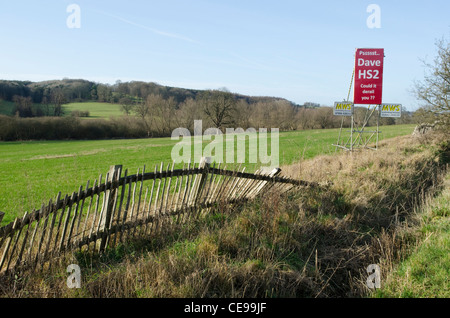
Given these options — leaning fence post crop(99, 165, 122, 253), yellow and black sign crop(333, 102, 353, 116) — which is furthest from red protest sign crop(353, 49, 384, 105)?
leaning fence post crop(99, 165, 122, 253)

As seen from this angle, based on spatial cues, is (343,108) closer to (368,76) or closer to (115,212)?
(368,76)

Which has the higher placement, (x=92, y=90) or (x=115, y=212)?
(x=92, y=90)

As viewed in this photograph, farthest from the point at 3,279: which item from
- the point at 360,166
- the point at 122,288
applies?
the point at 360,166

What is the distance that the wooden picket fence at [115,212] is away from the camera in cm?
399

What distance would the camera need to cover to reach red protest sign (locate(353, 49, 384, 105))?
15.9m

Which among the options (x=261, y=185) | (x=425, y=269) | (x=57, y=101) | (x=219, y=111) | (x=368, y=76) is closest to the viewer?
(x=425, y=269)

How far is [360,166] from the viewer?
10703 millimetres

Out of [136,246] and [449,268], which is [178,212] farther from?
[449,268]

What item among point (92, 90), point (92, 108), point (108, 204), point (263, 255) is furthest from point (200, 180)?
point (92, 90)

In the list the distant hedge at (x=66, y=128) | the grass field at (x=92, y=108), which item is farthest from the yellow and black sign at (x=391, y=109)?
the grass field at (x=92, y=108)

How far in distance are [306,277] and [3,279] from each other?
3.76 metres

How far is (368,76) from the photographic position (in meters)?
Result: 16.1

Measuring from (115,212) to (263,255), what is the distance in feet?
7.90

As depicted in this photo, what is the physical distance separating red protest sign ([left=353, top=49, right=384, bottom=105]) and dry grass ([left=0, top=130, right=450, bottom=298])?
9728 millimetres
